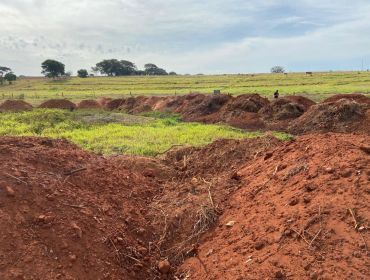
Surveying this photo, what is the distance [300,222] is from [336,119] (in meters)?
14.8

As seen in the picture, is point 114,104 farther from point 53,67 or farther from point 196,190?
point 53,67

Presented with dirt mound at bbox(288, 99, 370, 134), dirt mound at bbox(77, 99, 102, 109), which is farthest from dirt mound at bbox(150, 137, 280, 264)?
dirt mound at bbox(77, 99, 102, 109)

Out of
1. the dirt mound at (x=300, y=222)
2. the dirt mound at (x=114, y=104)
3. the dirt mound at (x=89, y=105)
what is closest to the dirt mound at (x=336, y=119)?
the dirt mound at (x=300, y=222)

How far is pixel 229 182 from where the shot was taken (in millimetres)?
8211

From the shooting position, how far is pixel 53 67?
3600 inches

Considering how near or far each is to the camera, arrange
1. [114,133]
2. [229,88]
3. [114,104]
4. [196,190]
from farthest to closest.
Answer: [229,88]
[114,104]
[114,133]
[196,190]

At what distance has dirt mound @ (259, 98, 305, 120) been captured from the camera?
23.7m

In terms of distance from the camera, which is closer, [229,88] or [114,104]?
[114,104]

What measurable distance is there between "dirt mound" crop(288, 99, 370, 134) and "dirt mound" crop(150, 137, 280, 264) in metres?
8.85

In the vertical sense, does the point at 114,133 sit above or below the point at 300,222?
below

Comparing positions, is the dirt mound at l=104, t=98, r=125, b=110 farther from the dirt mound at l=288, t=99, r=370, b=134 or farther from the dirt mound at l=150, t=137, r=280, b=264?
the dirt mound at l=150, t=137, r=280, b=264

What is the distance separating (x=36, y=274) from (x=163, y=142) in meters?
10.9

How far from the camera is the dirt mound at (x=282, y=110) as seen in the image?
934 inches

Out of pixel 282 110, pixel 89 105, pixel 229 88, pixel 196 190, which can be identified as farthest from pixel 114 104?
pixel 196 190
